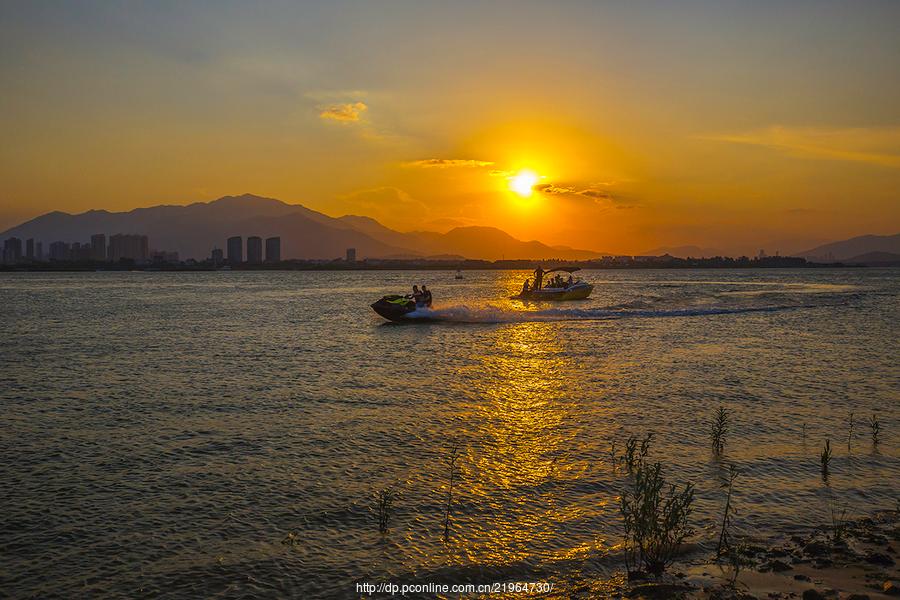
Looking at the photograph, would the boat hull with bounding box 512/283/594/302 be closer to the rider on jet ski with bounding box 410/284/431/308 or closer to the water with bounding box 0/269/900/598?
the rider on jet ski with bounding box 410/284/431/308

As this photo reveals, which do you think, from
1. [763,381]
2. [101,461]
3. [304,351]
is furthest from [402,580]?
[304,351]

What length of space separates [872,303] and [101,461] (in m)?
82.4

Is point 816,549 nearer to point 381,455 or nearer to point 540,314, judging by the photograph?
point 381,455

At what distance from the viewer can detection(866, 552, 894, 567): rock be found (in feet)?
30.5

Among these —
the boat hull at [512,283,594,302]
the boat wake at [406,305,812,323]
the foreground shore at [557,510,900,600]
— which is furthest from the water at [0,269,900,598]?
the boat hull at [512,283,594,302]

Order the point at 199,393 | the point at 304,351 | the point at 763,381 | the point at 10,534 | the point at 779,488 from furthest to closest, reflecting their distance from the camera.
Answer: the point at 304,351
the point at 763,381
the point at 199,393
the point at 779,488
the point at 10,534

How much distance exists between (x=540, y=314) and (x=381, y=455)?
4629 cm

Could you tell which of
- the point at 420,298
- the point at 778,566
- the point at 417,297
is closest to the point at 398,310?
the point at 417,297

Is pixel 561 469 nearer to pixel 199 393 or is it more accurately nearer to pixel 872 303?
pixel 199 393

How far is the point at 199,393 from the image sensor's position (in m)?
23.5

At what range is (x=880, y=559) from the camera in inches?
369

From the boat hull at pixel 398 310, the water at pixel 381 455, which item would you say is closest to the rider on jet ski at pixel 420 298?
the boat hull at pixel 398 310

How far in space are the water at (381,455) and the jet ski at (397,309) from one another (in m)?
16.2

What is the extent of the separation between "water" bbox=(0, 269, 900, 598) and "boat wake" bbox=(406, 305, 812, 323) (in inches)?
759
